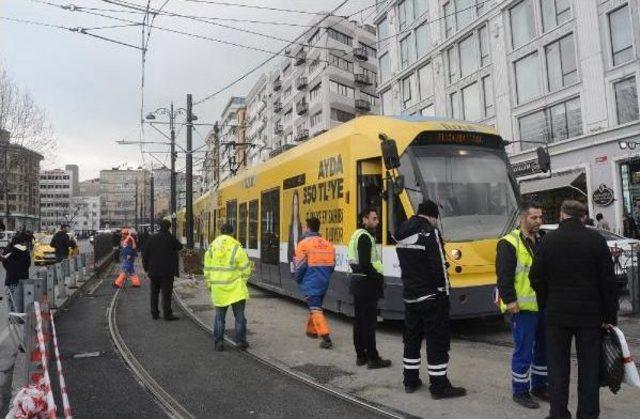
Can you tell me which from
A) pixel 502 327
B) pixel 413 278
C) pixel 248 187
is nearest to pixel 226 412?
pixel 413 278

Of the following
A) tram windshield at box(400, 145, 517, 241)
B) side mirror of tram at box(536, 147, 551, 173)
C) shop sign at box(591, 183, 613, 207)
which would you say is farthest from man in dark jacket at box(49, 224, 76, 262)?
shop sign at box(591, 183, 613, 207)

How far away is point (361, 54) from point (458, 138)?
49.7 m

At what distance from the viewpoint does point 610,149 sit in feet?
73.6

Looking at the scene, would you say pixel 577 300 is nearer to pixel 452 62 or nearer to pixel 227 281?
pixel 227 281

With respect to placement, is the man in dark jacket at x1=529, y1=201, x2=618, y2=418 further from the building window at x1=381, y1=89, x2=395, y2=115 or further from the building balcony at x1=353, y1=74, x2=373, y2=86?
the building balcony at x1=353, y1=74, x2=373, y2=86

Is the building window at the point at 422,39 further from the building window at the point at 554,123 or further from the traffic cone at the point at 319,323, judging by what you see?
the traffic cone at the point at 319,323

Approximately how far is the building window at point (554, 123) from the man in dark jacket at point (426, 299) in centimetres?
2154

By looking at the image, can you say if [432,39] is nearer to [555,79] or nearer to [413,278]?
[555,79]

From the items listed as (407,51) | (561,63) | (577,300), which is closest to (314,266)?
(577,300)

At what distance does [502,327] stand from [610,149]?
1670 cm

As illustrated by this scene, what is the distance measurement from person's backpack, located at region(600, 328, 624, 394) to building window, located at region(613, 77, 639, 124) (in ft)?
67.6

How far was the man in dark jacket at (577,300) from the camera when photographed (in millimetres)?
4047

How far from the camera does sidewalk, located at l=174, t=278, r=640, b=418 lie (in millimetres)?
4848

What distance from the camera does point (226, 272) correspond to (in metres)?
7.65
